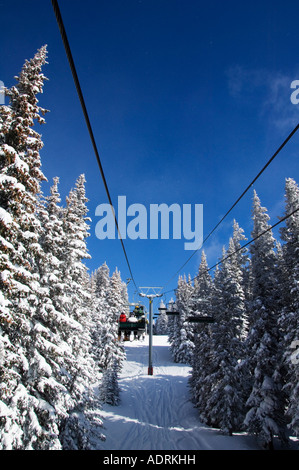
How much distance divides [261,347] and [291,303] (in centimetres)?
412

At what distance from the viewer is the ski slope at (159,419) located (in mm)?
19531

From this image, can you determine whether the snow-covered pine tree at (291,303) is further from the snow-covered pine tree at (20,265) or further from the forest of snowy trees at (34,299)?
the snow-covered pine tree at (20,265)

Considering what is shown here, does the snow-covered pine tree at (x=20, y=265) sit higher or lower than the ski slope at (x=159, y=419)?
higher

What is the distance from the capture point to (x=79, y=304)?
53.7ft

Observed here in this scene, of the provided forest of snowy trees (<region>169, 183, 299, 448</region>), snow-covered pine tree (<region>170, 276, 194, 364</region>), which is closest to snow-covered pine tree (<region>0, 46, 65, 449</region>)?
forest of snowy trees (<region>169, 183, 299, 448</region>)

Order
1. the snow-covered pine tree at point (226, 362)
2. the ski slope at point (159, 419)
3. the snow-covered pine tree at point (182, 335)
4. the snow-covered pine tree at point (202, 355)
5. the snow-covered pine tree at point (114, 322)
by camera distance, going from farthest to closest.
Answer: the snow-covered pine tree at point (182, 335)
the snow-covered pine tree at point (114, 322)
the snow-covered pine tree at point (202, 355)
the snow-covered pine tree at point (226, 362)
the ski slope at point (159, 419)

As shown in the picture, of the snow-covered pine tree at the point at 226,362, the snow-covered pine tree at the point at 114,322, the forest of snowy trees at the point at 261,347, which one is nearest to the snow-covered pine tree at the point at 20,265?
the forest of snowy trees at the point at 261,347

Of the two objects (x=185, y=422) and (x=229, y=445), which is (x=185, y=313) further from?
(x=229, y=445)

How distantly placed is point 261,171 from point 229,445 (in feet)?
70.6

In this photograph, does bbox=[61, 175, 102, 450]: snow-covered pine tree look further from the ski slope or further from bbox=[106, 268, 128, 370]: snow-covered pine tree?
bbox=[106, 268, 128, 370]: snow-covered pine tree

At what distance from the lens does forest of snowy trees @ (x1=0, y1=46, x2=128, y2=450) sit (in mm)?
8805

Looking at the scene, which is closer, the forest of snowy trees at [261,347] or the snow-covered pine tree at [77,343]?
the snow-covered pine tree at [77,343]

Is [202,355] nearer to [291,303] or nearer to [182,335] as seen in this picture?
[291,303]
